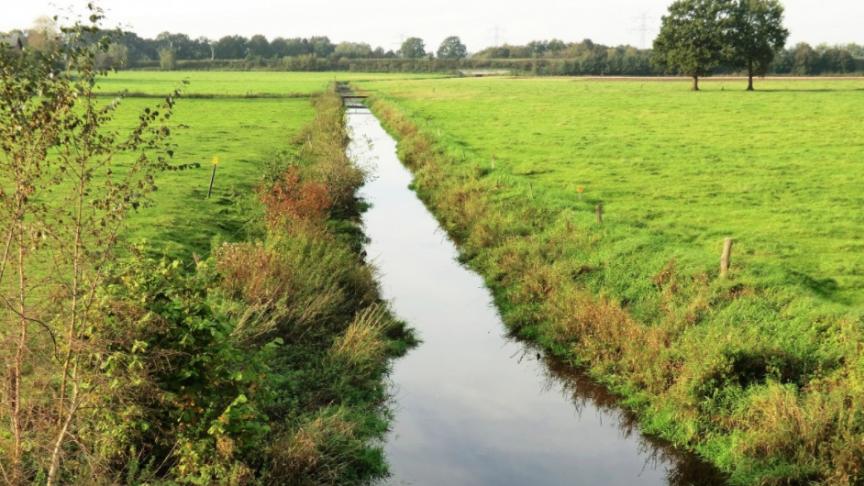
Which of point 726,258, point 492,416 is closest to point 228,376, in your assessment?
point 492,416

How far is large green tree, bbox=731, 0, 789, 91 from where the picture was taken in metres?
77.5

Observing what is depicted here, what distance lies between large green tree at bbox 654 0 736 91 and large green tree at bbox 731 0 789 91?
110 cm

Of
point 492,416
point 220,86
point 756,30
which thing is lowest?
point 492,416

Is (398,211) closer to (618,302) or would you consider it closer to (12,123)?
(618,302)

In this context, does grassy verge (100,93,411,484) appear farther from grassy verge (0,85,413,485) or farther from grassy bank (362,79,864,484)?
grassy bank (362,79,864,484)

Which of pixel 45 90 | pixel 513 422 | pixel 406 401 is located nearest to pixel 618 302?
pixel 513 422

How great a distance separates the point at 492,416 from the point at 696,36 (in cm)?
7551

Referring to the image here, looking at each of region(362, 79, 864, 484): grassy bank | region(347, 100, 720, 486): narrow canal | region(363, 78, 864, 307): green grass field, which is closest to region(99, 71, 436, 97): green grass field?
region(363, 78, 864, 307): green grass field

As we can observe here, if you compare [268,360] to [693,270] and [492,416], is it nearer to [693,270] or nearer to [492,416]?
[492,416]

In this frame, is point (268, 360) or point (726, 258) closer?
point (268, 360)

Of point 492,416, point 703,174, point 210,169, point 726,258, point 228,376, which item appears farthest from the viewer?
point 210,169

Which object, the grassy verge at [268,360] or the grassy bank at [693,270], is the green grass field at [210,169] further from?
the grassy bank at [693,270]

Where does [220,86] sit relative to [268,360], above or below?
above

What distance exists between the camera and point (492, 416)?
12484 mm
